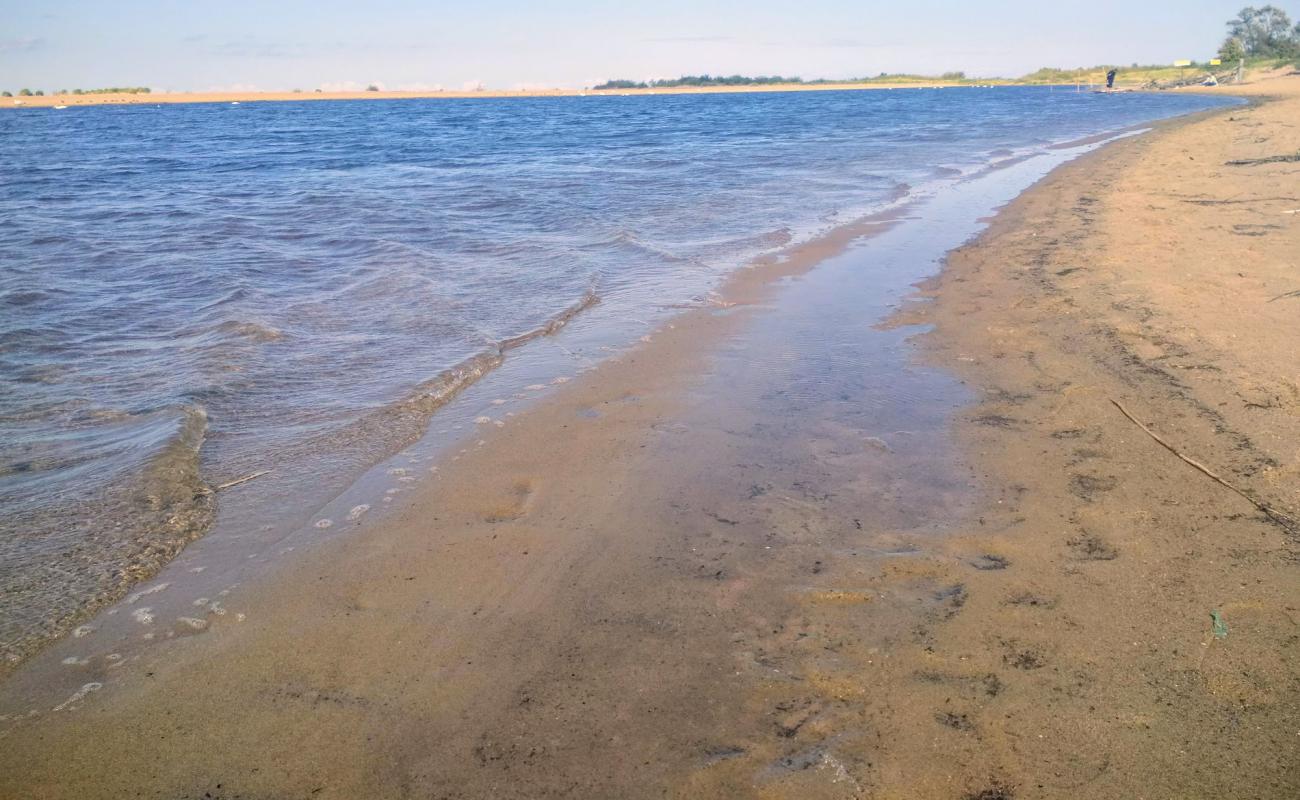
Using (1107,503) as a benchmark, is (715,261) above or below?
above

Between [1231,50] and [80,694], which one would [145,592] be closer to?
[80,694]

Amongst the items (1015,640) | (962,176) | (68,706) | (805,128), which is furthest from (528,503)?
(805,128)

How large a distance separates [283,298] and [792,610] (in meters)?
6.80

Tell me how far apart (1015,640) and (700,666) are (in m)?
1.09

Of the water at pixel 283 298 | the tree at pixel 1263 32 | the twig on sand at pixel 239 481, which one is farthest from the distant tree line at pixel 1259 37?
the twig on sand at pixel 239 481

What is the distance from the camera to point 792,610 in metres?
2.85

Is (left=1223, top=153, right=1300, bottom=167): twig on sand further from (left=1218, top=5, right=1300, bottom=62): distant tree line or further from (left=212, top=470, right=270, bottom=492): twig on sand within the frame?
(left=1218, top=5, right=1300, bottom=62): distant tree line

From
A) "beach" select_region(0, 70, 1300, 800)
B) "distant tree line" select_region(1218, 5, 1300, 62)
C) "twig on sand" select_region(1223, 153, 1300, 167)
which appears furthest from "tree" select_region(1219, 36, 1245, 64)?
"beach" select_region(0, 70, 1300, 800)

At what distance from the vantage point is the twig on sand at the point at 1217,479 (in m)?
3.13

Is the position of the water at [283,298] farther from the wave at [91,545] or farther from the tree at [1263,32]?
the tree at [1263,32]

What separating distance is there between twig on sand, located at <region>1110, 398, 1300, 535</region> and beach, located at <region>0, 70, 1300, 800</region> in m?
0.02

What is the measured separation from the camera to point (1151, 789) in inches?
80.4

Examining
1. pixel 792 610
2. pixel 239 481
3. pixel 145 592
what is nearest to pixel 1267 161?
pixel 792 610

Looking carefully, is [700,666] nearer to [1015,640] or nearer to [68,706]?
[1015,640]
